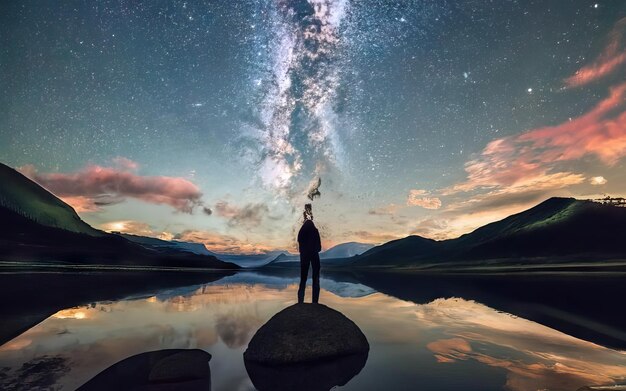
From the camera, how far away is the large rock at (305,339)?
8.11 m

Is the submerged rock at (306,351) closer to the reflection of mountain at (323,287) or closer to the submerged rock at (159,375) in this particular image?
the submerged rock at (159,375)

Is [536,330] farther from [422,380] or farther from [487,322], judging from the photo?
[422,380]

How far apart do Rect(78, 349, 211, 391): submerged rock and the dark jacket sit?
6516mm

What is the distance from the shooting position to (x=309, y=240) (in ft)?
44.6

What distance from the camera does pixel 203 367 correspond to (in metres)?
7.06

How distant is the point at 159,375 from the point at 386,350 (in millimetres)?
5923

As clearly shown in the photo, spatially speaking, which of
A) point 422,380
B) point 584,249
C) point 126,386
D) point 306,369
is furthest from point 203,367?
point 584,249

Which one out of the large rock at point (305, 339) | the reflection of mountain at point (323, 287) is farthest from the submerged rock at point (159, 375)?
the reflection of mountain at point (323, 287)

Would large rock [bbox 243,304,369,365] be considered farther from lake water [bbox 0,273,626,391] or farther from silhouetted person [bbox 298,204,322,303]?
silhouetted person [bbox 298,204,322,303]

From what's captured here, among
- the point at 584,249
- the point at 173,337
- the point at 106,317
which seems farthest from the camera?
the point at 584,249

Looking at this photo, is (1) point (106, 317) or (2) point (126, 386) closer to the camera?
(2) point (126, 386)

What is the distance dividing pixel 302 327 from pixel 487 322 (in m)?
9.19

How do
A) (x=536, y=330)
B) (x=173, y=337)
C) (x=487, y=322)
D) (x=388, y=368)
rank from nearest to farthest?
1. (x=388, y=368)
2. (x=173, y=337)
3. (x=536, y=330)
4. (x=487, y=322)

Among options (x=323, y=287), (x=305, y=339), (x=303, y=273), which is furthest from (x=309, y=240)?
(x=323, y=287)
